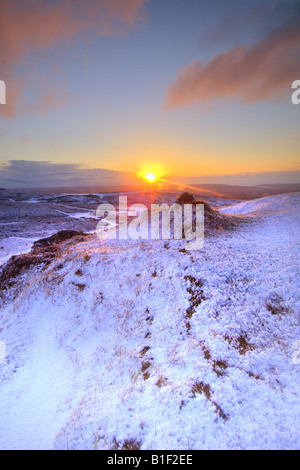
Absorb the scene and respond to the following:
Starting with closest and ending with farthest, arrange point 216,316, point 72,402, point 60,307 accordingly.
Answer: point 72,402 → point 216,316 → point 60,307

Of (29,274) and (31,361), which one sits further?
(29,274)

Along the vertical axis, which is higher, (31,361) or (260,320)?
(260,320)

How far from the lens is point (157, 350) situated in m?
8.16

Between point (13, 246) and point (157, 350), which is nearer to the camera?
point (157, 350)

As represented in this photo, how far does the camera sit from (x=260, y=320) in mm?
8133

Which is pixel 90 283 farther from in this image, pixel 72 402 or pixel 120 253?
pixel 72 402

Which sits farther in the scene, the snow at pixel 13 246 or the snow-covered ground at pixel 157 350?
the snow at pixel 13 246

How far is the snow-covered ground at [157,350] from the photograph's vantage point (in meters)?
5.37

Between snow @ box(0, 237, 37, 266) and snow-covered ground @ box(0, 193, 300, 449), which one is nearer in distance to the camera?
snow-covered ground @ box(0, 193, 300, 449)

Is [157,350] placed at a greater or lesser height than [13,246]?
lesser

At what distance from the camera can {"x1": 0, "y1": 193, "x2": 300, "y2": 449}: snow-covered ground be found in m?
5.37
